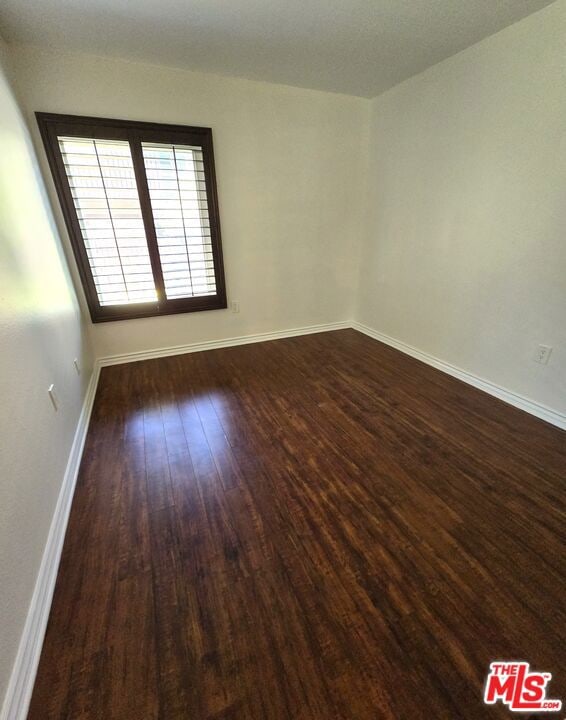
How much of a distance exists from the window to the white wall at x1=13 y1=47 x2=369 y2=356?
0.12m

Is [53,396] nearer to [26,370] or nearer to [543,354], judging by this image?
[26,370]

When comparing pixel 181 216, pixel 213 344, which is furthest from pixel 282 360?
pixel 181 216

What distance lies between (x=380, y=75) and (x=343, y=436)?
3038 millimetres

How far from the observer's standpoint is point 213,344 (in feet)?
11.2

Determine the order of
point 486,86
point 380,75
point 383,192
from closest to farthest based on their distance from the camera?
point 486,86 → point 380,75 → point 383,192

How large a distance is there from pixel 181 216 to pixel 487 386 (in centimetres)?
309

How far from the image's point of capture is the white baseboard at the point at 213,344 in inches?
121

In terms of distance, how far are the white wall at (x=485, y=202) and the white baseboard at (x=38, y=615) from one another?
117 inches

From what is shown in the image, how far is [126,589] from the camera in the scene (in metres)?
1.17

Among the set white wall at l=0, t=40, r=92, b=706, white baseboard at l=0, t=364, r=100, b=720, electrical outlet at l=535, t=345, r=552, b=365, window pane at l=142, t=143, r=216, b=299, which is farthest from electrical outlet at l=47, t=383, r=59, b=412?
electrical outlet at l=535, t=345, r=552, b=365

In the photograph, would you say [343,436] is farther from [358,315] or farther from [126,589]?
[358,315]

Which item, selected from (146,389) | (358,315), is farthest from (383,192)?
(146,389)

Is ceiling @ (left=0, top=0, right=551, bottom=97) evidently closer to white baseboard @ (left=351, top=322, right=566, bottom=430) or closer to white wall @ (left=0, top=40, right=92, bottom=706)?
white wall @ (left=0, top=40, right=92, bottom=706)

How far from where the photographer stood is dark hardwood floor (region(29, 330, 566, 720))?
0.91 m
